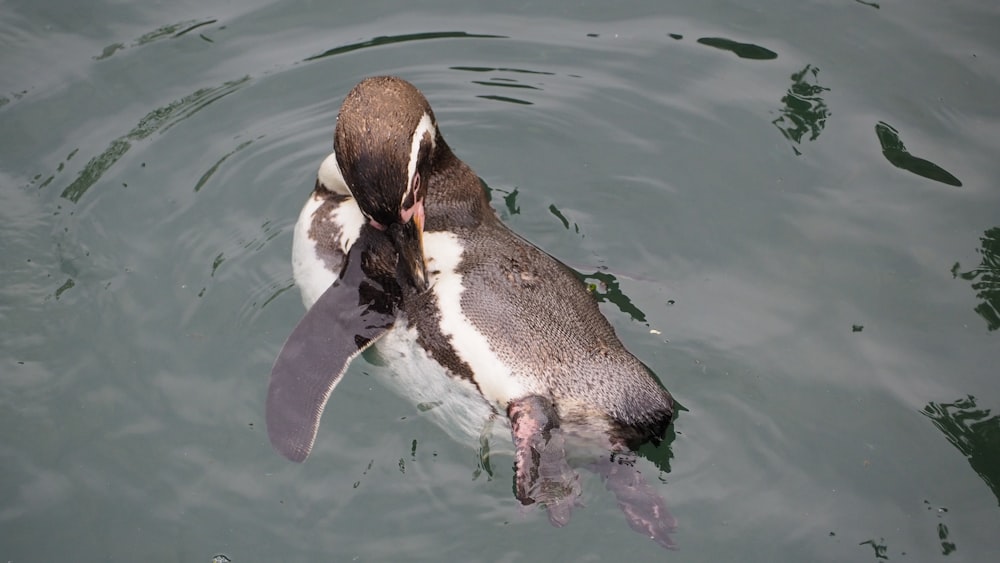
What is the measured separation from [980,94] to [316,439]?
4133 mm

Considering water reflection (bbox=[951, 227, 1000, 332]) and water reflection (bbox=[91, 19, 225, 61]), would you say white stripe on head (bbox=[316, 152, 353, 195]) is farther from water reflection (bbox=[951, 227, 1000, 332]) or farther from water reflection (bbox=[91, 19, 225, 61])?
water reflection (bbox=[951, 227, 1000, 332])

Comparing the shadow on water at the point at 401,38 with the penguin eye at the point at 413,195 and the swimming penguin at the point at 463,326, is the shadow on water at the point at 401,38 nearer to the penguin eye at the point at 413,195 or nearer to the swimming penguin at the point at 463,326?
the swimming penguin at the point at 463,326

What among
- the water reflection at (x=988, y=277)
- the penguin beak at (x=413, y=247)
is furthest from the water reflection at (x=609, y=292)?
the water reflection at (x=988, y=277)

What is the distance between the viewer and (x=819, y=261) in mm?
4633

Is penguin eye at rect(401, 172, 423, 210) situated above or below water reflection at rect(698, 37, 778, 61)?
below

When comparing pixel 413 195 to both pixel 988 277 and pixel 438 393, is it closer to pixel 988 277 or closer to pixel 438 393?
pixel 438 393

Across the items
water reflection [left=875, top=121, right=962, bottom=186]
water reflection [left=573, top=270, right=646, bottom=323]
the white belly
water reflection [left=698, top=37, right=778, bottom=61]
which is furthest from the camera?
water reflection [left=698, top=37, right=778, bottom=61]

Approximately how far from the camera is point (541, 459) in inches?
135

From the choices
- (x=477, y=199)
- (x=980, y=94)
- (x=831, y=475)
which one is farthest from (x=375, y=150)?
(x=980, y=94)

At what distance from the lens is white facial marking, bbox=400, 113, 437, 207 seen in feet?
12.0

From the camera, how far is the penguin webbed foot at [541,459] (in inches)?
134

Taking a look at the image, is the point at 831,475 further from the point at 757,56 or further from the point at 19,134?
the point at 19,134

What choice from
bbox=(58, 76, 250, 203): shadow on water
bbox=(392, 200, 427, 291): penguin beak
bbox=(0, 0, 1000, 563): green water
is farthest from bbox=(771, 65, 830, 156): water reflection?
bbox=(58, 76, 250, 203): shadow on water

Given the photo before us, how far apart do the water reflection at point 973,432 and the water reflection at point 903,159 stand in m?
1.49
